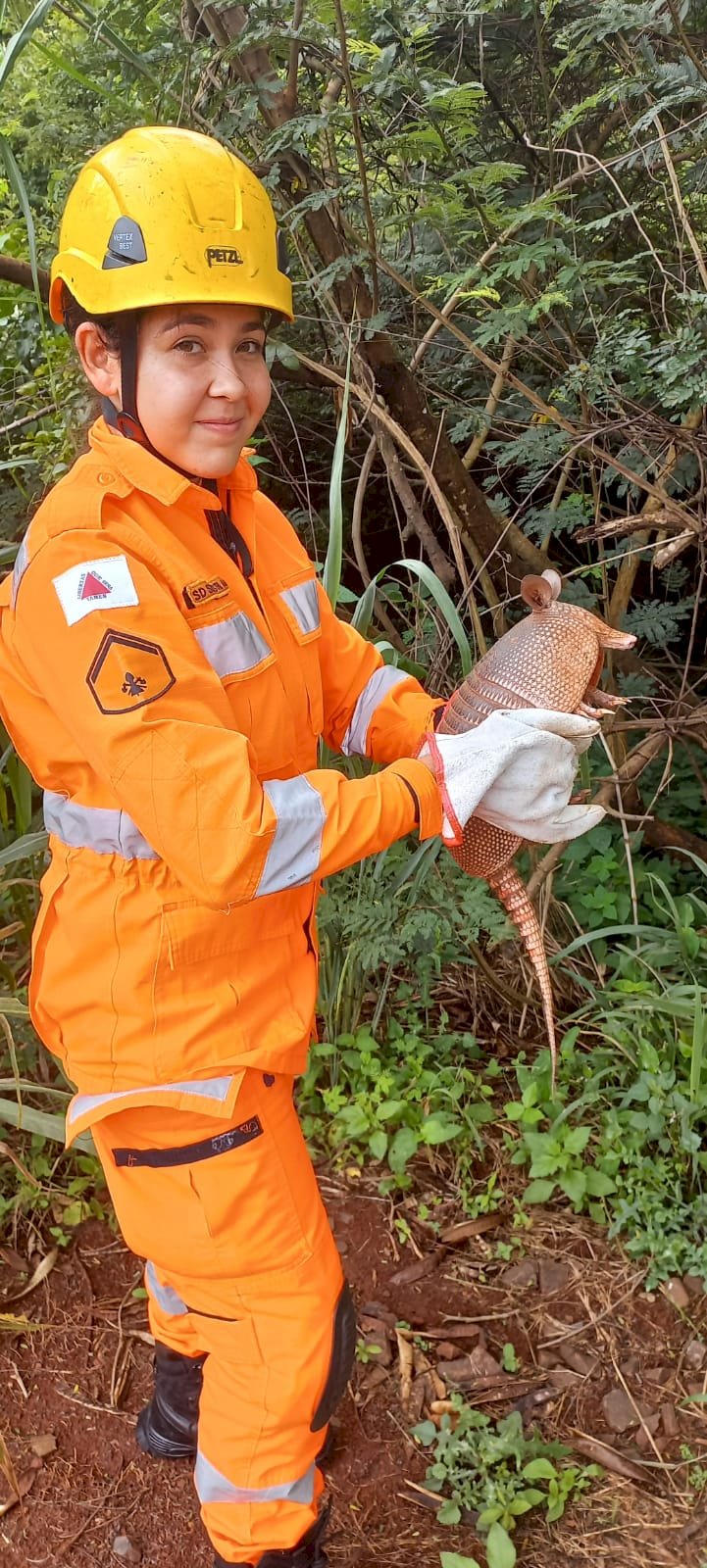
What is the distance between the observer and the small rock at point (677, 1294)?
2.05 meters

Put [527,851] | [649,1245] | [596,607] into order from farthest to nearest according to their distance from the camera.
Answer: [596,607] < [527,851] < [649,1245]

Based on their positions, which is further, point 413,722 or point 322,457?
point 322,457

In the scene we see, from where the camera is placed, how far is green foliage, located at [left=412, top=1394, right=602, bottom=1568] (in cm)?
175

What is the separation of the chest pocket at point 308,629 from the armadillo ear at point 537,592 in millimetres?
315

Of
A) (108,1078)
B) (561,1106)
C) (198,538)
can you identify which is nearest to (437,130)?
(198,538)

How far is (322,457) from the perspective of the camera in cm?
291

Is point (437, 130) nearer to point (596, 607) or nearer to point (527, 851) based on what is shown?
point (596, 607)

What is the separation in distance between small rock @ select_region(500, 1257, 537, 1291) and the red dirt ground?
2cm

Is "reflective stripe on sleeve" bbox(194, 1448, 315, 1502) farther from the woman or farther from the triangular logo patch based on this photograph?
the triangular logo patch

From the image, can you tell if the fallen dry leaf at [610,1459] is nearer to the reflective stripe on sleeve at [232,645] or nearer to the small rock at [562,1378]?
the small rock at [562,1378]

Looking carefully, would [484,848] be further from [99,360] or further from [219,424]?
[99,360]

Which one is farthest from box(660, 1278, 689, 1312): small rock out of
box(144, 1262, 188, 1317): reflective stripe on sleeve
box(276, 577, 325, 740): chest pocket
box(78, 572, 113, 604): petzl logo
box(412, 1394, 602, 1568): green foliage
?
box(78, 572, 113, 604): petzl logo

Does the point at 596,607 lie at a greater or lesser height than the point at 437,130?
lesser

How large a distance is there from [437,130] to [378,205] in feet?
1.28
